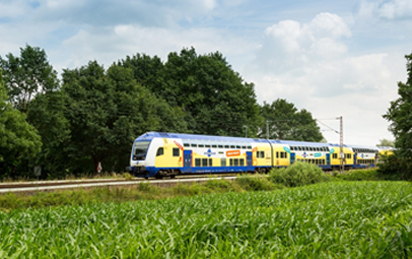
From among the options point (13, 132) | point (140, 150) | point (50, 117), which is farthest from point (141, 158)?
point (50, 117)

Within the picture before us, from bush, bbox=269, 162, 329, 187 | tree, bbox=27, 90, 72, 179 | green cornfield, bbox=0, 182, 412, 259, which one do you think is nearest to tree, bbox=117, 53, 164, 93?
tree, bbox=27, 90, 72, 179

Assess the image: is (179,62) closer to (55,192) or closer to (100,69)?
(100,69)

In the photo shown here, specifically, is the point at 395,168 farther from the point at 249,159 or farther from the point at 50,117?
the point at 50,117

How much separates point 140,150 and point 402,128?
23.5m

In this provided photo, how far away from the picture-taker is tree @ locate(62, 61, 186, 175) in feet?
136

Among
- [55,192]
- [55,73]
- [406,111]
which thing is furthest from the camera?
[55,73]

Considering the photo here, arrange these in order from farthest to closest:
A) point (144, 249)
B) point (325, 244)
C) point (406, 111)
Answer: point (406, 111), point (325, 244), point (144, 249)

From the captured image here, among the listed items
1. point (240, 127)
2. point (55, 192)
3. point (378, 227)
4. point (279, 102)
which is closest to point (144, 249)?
point (378, 227)

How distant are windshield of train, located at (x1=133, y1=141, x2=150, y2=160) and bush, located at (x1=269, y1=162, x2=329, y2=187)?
9.00 meters

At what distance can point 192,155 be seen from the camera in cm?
3062

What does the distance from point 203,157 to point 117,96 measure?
17.4m

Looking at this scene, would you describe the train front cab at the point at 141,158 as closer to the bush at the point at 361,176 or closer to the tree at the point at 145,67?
the bush at the point at 361,176

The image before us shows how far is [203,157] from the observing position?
31.5m

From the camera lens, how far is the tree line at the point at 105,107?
38438mm
